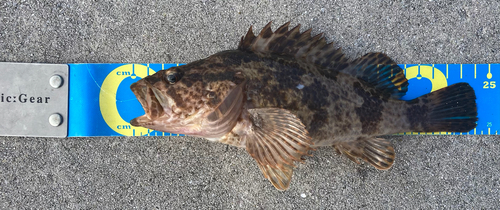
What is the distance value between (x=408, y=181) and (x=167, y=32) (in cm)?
244

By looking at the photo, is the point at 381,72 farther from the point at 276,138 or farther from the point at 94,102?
the point at 94,102

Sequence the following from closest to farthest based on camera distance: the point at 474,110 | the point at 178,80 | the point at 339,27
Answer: the point at 178,80 < the point at 474,110 < the point at 339,27

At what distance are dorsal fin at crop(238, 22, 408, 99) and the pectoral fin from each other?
531mm

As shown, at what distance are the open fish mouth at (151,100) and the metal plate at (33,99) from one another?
115 centimetres

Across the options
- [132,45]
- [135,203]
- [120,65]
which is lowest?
[135,203]

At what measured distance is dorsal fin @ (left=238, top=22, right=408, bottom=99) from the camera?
2.17m

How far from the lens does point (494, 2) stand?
264 centimetres

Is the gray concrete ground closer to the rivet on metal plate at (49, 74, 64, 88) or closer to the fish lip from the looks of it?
the rivet on metal plate at (49, 74, 64, 88)

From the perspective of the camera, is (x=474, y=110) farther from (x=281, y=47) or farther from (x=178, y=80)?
(x=178, y=80)

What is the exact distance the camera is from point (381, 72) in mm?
2447

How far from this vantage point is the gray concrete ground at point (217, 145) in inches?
99.6

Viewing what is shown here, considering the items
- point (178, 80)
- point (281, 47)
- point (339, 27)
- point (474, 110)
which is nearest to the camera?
point (178, 80)

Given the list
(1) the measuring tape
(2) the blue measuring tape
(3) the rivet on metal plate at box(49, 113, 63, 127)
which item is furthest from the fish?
(3) the rivet on metal plate at box(49, 113, 63, 127)

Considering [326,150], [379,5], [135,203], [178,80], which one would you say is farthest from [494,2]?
[135,203]
